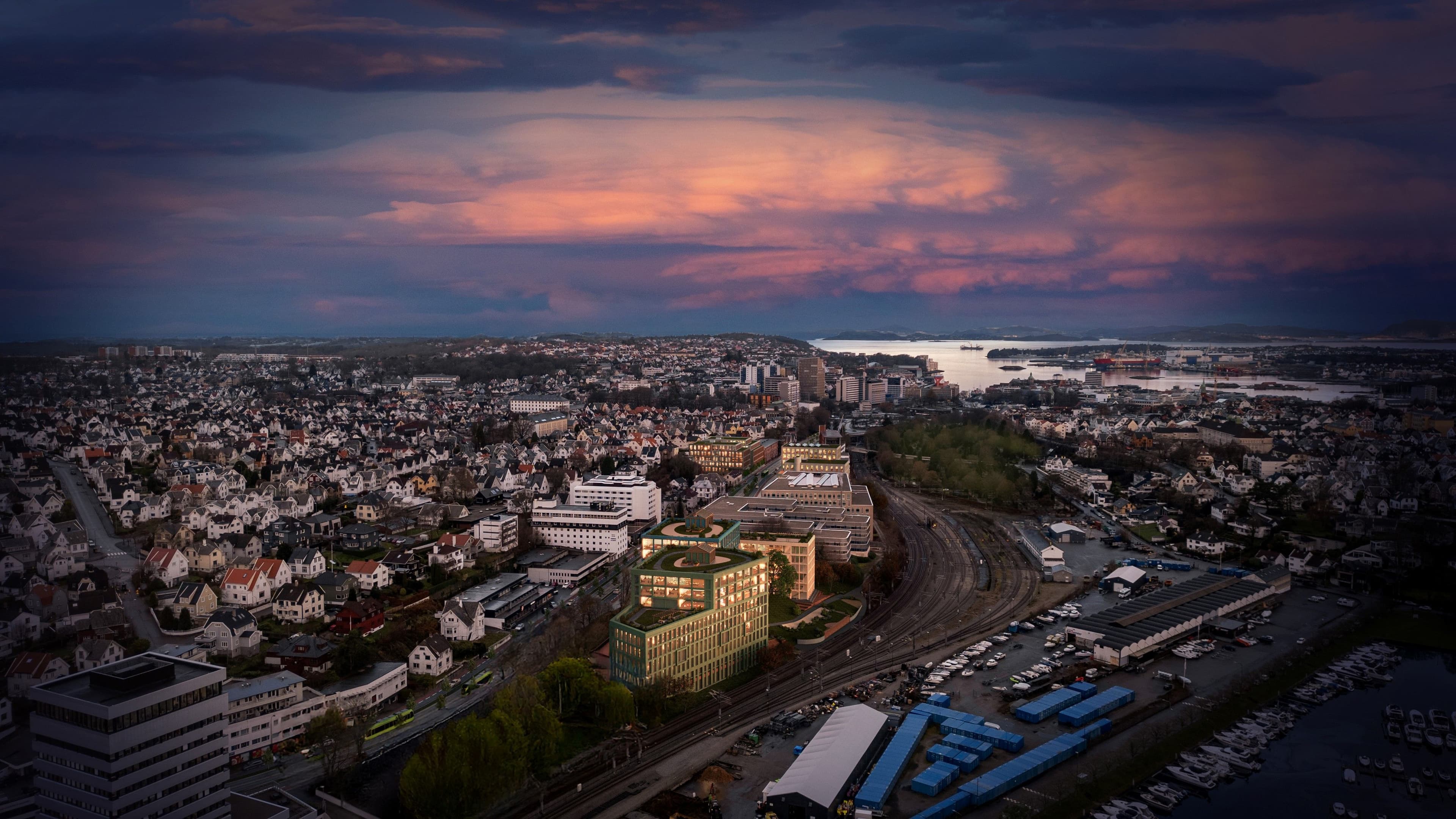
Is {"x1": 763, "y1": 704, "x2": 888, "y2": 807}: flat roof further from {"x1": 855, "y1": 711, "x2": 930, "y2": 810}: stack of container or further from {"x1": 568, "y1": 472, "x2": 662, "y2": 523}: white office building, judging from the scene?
{"x1": 568, "y1": 472, "x2": 662, "y2": 523}: white office building

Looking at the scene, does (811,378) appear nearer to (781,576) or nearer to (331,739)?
(781,576)

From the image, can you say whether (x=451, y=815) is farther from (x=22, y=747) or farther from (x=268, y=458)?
(x=268, y=458)

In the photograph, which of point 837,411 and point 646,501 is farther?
point 837,411

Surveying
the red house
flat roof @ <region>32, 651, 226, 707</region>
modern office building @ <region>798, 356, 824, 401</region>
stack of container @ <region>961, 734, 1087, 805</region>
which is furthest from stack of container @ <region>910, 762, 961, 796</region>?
modern office building @ <region>798, 356, 824, 401</region>

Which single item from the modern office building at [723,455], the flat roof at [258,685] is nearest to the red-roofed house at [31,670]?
the flat roof at [258,685]

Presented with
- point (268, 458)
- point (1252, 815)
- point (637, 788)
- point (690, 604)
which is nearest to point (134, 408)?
point (268, 458)

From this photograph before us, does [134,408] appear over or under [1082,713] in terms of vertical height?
over

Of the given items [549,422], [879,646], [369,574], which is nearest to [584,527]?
[369,574]
